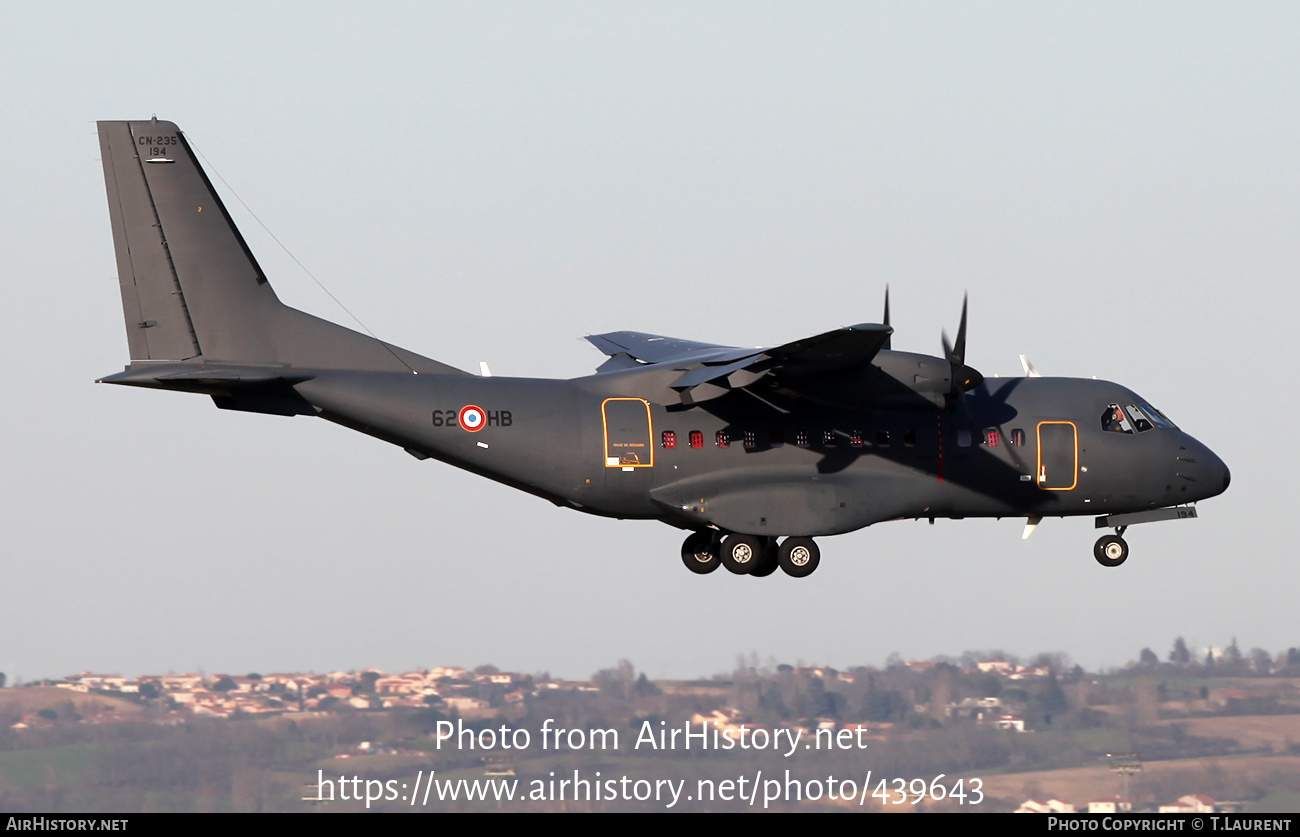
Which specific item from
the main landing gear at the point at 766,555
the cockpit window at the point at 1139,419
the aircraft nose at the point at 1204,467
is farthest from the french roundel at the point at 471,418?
the aircraft nose at the point at 1204,467

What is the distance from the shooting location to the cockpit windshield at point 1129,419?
1384 inches

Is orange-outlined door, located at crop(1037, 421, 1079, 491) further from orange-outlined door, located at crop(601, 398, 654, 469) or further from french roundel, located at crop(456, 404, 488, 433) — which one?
french roundel, located at crop(456, 404, 488, 433)

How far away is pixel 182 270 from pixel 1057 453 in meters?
14.3

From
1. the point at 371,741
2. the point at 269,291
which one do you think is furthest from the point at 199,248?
the point at 371,741

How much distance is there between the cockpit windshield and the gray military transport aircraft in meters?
0.03

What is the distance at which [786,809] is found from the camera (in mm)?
31641

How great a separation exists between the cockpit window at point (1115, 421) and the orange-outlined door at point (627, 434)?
7.71 meters

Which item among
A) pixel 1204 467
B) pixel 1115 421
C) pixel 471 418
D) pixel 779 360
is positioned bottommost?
pixel 1204 467

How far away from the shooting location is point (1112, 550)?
36.3 m

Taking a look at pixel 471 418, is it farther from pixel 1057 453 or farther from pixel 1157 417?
pixel 1157 417

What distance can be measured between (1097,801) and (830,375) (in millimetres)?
7673

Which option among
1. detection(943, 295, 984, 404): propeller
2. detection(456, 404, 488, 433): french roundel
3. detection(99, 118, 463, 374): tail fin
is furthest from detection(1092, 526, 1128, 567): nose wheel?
detection(99, 118, 463, 374): tail fin

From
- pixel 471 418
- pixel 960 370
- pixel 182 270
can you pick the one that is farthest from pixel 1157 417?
pixel 182 270

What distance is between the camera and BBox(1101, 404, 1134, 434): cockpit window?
115 feet
